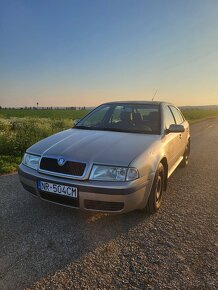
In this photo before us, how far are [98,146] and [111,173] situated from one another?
1.75 feet

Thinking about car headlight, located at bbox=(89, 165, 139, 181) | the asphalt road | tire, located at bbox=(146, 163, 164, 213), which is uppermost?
car headlight, located at bbox=(89, 165, 139, 181)

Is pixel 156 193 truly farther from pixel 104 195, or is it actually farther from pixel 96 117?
pixel 96 117

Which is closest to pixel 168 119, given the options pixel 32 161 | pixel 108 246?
pixel 32 161

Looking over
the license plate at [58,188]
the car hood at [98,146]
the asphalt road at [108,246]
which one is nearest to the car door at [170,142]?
the car hood at [98,146]

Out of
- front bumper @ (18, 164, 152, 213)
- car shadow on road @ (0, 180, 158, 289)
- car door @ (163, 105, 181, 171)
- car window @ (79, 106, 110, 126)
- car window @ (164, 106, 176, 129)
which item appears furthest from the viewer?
car window @ (79, 106, 110, 126)

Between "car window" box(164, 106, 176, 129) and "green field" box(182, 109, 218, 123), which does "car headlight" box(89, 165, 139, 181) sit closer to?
"car window" box(164, 106, 176, 129)

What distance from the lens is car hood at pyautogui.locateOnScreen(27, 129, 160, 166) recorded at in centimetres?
338

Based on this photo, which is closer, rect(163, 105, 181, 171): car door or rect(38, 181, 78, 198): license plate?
rect(38, 181, 78, 198): license plate

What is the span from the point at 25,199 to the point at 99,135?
4.99ft

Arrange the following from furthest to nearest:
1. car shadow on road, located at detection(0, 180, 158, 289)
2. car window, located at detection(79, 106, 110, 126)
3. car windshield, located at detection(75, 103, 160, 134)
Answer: car window, located at detection(79, 106, 110, 126)
car windshield, located at detection(75, 103, 160, 134)
car shadow on road, located at detection(0, 180, 158, 289)

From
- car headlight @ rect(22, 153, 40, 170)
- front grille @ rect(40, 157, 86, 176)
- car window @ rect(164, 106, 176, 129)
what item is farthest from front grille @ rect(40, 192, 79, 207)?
car window @ rect(164, 106, 176, 129)

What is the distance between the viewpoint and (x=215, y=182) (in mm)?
5570

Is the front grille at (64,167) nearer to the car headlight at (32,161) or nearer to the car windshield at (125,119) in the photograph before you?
the car headlight at (32,161)

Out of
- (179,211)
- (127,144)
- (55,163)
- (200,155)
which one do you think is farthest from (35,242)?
(200,155)
